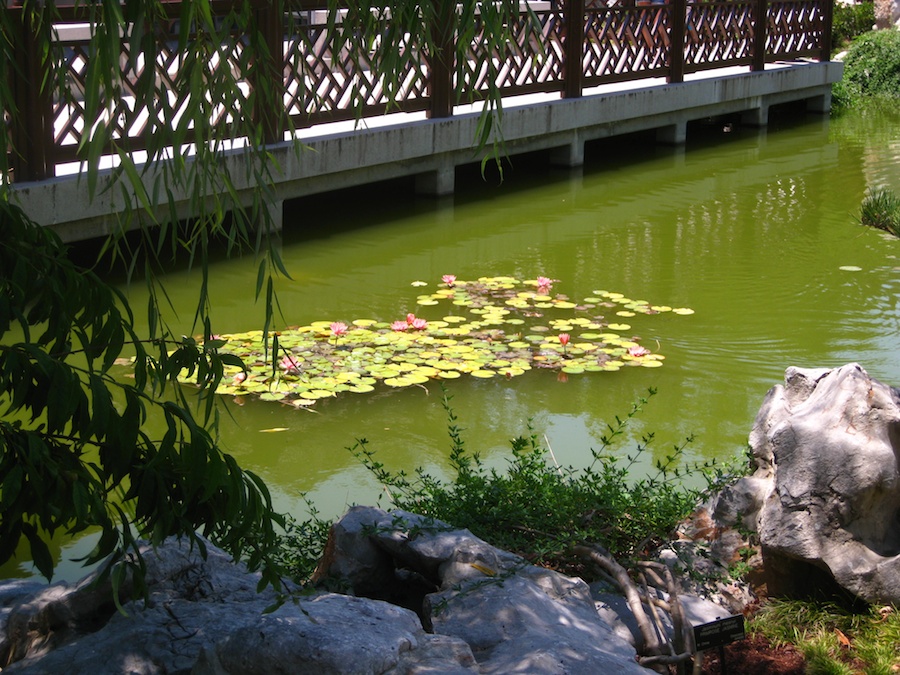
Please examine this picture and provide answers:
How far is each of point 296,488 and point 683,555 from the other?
1.85m

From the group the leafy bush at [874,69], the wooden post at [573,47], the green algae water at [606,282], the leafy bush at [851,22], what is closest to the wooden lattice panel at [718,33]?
the green algae water at [606,282]

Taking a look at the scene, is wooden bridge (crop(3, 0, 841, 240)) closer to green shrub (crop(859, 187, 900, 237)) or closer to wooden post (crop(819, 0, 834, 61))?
wooden post (crop(819, 0, 834, 61))

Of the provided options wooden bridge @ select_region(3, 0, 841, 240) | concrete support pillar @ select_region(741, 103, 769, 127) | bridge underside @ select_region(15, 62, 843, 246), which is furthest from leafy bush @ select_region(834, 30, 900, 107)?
concrete support pillar @ select_region(741, 103, 769, 127)

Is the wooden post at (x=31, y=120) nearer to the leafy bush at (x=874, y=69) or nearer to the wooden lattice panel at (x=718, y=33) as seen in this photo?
the wooden lattice panel at (x=718, y=33)

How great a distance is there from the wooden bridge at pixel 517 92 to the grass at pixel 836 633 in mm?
3069

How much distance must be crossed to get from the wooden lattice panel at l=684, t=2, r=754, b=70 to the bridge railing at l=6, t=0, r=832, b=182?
0.06ft

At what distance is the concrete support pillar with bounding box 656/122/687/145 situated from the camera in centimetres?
1347

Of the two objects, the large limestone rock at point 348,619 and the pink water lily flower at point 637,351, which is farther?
the pink water lily flower at point 637,351

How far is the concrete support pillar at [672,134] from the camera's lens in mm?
13473

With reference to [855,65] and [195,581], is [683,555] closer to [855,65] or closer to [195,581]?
[195,581]

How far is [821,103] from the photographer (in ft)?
53.9

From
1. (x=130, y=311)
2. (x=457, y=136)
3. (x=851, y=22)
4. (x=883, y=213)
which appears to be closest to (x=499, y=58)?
(x=130, y=311)

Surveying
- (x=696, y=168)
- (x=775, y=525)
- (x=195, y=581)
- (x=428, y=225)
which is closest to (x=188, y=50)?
(x=195, y=581)

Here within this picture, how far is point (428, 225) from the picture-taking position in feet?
31.5
